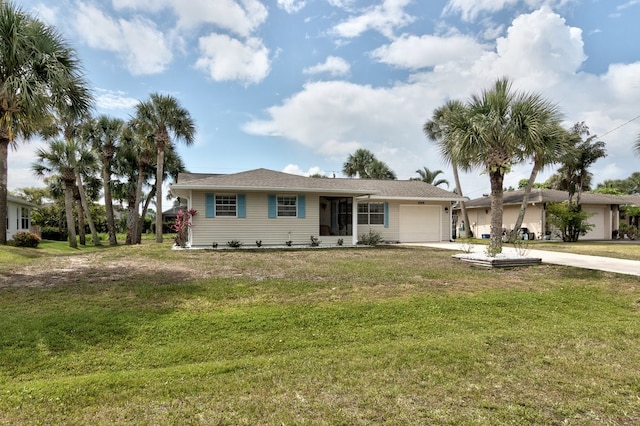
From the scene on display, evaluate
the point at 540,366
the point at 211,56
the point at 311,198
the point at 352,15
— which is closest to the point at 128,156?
the point at 211,56

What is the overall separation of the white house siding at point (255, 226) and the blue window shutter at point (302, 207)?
0.10 meters

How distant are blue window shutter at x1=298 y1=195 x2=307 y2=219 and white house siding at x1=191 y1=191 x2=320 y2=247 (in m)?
0.10

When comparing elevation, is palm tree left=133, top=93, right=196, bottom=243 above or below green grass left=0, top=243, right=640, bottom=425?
above

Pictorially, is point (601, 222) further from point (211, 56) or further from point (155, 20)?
point (155, 20)

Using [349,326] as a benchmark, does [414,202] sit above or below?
above

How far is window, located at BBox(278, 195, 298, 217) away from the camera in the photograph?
15.6 metres

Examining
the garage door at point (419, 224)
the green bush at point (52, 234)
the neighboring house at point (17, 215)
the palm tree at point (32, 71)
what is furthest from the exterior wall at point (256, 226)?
the green bush at point (52, 234)

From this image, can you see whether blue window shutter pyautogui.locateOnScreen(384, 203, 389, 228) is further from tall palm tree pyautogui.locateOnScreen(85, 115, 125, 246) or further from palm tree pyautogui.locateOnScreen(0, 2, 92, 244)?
tall palm tree pyautogui.locateOnScreen(85, 115, 125, 246)

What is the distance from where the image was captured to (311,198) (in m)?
15.9

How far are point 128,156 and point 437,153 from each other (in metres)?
22.1

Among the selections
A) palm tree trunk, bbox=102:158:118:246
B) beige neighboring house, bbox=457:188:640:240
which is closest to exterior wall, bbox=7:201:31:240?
palm tree trunk, bbox=102:158:118:246

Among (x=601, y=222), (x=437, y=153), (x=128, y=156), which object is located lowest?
(x=601, y=222)

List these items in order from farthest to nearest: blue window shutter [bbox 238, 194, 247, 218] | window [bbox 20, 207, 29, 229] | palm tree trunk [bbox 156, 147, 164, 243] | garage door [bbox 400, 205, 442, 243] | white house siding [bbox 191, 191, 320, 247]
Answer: window [bbox 20, 207, 29, 229]
palm tree trunk [bbox 156, 147, 164, 243]
garage door [bbox 400, 205, 442, 243]
blue window shutter [bbox 238, 194, 247, 218]
white house siding [bbox 191, 191, 320, 247]

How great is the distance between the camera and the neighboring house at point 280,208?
14.7m
